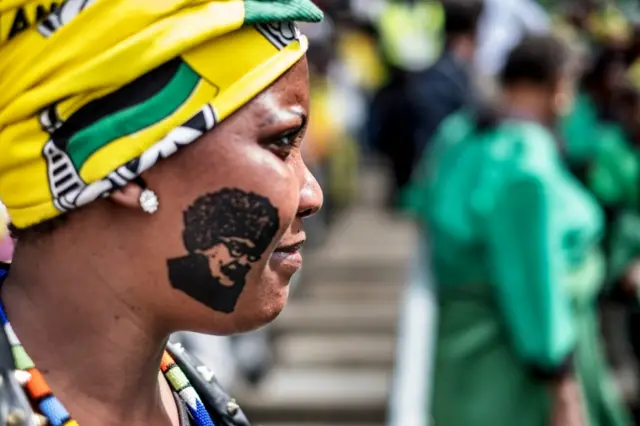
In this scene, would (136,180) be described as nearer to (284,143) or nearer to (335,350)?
(284,143)

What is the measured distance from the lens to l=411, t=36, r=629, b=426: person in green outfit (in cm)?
409

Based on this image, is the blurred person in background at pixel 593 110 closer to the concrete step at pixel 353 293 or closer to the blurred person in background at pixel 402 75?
the blurred person in background at pixel 402 75

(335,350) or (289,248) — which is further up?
(289,248)

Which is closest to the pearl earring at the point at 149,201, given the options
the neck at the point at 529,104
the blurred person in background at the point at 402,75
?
the neck at the point at 529,104

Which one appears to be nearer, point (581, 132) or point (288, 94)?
point (288, 94)

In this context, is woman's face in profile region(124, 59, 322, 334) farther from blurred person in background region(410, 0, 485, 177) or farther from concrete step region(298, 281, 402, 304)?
concrete step region(298, 281, 402, 304)

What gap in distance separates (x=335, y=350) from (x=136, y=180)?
228 inches

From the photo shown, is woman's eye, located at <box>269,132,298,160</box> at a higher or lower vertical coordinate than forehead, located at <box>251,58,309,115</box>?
lower

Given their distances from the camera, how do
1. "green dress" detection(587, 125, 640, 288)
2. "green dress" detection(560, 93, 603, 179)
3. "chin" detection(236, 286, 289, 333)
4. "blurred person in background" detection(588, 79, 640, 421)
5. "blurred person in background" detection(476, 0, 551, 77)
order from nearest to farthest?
"chin" detection(236, 286, 289, 333) → "blurred person in background" detection(588, 79, 640, 421) → "green dress" detection(587, 125, 640, 288) → "green dress" detection(560, 93, 603, 179) → "blurred person in background" detection(476, 0, 551, 77)

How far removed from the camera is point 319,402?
6.51 meters

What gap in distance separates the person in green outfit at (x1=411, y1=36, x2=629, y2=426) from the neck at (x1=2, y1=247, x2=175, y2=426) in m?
2.72

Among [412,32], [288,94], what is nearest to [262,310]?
[288,94]

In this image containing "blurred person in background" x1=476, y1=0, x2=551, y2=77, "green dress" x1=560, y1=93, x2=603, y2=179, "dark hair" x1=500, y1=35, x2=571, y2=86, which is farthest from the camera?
"blurred person in background" x1=476, y1=0, x2=551, y2=77

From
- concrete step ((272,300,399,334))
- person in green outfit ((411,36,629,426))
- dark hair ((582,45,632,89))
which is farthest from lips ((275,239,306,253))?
dark hair ((582,45,632,89))
